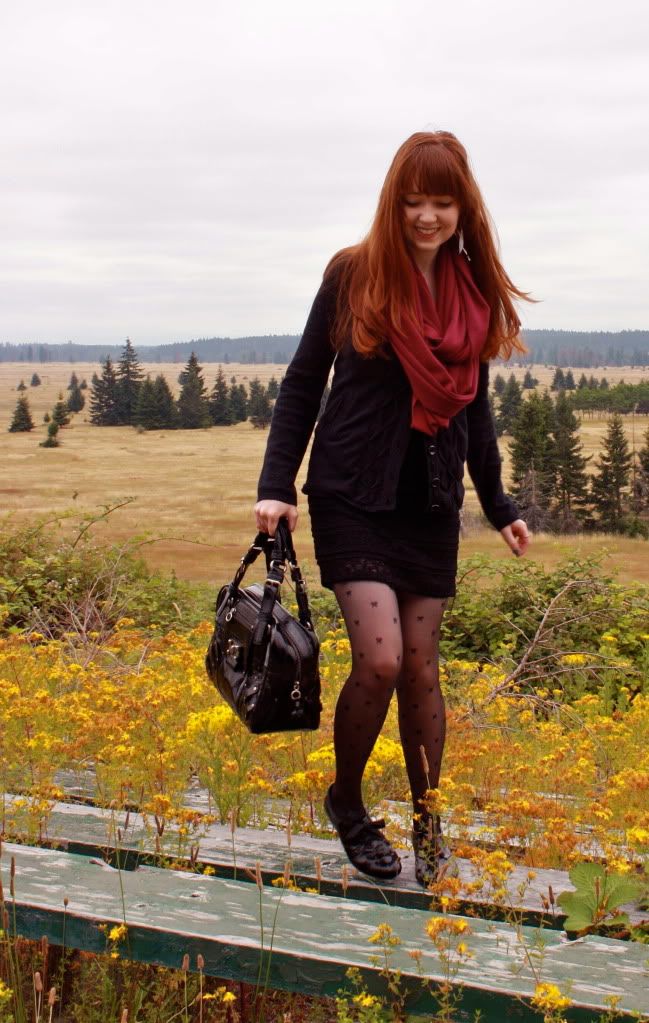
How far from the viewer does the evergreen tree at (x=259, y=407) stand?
76.7 meters

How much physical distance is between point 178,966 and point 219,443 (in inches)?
2642

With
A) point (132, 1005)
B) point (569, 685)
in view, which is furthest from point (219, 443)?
point (132, 1005)

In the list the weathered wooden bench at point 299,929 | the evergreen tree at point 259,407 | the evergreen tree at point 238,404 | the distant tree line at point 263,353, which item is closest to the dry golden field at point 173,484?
the evergreen tree at point 259,407

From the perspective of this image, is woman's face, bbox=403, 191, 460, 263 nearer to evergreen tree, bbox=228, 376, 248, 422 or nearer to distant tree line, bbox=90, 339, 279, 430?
distant tree line, bbox=90, 339, 279, 430

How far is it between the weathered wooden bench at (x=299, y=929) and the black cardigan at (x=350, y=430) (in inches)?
41.8

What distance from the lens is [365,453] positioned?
3.02m

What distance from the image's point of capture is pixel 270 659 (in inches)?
115

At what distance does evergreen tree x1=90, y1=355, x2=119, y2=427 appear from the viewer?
7262cm

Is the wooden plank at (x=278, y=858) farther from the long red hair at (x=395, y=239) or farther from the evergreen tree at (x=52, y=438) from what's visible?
the evergreen tree at (x=52, y=438)

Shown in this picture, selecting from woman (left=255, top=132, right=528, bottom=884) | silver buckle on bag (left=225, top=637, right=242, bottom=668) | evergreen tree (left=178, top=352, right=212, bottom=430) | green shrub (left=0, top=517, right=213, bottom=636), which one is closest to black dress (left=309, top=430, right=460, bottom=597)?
woman (left=255, top=132, right=528, bottom=884)

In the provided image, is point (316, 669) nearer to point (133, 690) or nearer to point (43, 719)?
point (43, 719)

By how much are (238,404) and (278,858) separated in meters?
77.2

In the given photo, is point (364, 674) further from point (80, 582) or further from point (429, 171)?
point (80, 582)

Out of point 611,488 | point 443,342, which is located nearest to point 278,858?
point 443,342
